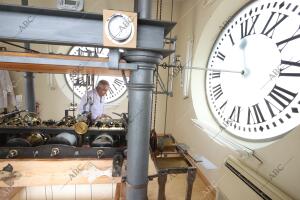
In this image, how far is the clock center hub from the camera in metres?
1.56

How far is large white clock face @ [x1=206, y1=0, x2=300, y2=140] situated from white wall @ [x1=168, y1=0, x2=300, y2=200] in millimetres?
166

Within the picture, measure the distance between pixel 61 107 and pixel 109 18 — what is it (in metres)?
3.17

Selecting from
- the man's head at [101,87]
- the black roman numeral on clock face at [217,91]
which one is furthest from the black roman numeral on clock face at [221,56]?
the man's head at [101,87]

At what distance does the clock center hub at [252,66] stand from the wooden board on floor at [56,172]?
1.42m

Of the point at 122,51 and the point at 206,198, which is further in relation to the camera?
the point at 206,198

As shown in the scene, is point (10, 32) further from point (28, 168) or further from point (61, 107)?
point (61, 107)

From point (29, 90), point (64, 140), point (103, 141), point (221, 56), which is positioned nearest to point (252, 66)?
point (221, 56)

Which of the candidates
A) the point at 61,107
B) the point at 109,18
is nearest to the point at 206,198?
the point at 109,18

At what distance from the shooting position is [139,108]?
1.86 feet

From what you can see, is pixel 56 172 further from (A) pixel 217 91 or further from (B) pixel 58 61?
(A) pixel 217 91

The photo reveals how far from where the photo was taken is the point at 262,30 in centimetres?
162

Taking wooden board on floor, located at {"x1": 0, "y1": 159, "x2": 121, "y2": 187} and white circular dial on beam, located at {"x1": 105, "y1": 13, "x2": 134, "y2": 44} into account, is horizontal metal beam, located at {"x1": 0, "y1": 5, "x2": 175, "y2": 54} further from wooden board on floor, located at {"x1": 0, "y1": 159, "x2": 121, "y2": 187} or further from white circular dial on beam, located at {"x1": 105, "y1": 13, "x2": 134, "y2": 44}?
wooden board on floor, located at {"x1": 0, "y1": 159, "x2": 121, "y2": 187}

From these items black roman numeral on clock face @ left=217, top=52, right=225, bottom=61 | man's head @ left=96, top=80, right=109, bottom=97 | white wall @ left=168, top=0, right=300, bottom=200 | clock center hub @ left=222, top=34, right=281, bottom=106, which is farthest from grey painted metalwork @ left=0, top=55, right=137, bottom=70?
man's head @ left=96, top=80, right=109, bottom=97

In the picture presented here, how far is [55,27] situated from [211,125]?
1978 mm
